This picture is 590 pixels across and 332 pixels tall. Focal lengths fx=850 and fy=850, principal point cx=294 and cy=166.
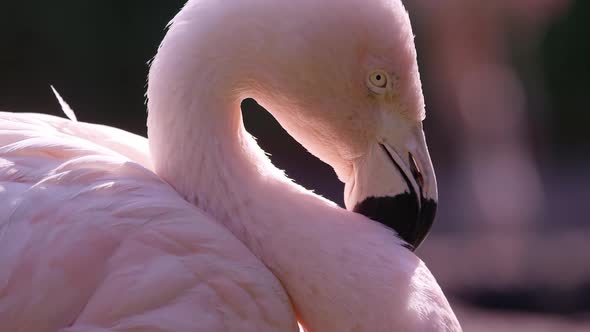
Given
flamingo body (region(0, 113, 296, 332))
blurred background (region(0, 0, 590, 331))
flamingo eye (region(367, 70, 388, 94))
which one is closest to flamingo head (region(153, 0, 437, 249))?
flamingo eye (region(367, 70, 388, 94))

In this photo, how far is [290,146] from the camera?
11594 mm

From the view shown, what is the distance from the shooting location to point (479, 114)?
7.78 metres

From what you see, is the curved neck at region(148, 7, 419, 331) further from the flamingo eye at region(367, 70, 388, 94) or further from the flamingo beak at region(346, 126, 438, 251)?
the flamingo eye at region(367, 70, 388, 94)

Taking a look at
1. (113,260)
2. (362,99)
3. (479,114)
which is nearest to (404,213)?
(362,99)

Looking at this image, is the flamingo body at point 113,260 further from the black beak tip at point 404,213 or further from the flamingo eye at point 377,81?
the flamingo eye at point 377,81

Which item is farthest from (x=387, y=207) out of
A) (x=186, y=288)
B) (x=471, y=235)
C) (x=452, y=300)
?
(x=471, y=235)

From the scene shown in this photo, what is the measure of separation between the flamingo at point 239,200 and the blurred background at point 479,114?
408 cm

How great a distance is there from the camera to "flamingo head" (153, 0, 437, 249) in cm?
216

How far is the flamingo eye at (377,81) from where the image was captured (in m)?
2.24

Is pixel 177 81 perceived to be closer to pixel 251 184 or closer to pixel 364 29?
pixel 251 184

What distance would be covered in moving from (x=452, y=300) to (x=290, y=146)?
5.24 m

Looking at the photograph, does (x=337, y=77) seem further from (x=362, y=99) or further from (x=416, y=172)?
(x=416, y=172)

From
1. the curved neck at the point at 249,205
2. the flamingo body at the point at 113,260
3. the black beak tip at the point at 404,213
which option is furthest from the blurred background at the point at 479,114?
the flamingo body at the point at 113,260

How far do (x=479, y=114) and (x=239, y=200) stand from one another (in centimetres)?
586
